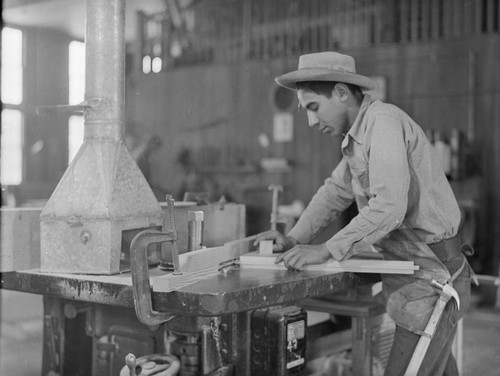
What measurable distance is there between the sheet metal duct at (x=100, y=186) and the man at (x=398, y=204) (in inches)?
22.5

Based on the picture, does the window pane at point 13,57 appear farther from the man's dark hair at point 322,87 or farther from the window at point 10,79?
the man's dark hair at point 322,87

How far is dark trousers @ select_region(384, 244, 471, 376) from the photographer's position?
234 cm

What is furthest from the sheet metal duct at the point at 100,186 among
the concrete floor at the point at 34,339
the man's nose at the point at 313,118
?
the concrete floor at the point at 34,339

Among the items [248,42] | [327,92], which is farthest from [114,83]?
[248,42]

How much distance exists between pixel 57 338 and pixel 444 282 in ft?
4.97

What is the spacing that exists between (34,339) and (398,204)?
3910 mm

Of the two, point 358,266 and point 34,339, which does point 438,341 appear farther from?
point 34,339

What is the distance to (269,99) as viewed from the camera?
25.3 ft

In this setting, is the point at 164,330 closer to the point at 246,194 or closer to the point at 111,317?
the point at 111,317

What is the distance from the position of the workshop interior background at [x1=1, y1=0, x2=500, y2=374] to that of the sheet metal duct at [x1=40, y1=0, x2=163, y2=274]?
106 inches

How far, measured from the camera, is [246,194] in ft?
25.5

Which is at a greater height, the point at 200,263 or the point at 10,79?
the point at 10,79

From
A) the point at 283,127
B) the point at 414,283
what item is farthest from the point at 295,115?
the point at 414,283

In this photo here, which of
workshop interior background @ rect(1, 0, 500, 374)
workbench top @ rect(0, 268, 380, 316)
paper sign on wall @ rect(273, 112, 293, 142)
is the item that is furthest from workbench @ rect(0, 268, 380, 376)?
paper sign on wall @ rect(273, 112, 293, 142)
